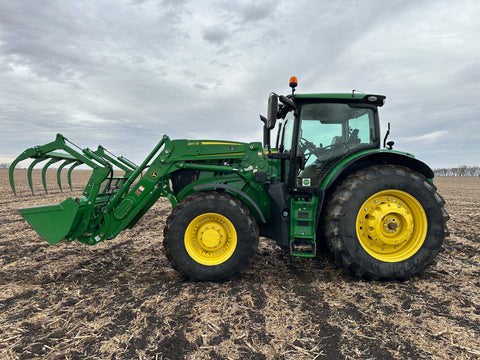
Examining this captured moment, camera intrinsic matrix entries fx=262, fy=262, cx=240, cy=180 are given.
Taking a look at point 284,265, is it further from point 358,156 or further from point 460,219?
point 460,219

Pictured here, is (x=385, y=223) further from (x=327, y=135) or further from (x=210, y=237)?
(x=210, y=237)

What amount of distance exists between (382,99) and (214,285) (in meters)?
3.30

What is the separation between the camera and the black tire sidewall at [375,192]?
317 centimetres

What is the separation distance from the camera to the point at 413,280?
10.8ft

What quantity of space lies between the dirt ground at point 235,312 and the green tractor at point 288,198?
1.21ft

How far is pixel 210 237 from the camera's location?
10.6 feet

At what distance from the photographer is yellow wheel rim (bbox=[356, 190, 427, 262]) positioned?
128 inches

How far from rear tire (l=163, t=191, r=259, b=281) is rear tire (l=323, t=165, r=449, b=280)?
3.48ft

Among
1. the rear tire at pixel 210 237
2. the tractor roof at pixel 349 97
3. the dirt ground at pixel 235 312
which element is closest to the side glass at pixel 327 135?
the tractor roof at pixel 349 97

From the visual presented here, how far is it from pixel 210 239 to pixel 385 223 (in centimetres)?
219

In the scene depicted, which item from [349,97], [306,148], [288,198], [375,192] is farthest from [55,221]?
[349,97]

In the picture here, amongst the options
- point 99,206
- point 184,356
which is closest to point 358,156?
point 184,356

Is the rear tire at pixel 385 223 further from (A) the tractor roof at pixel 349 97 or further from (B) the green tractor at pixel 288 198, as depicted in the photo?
(A) the tractor roof at pixel 349 97

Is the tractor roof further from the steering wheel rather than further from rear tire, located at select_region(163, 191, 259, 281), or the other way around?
rear tire, located at select_region(163, 191, 259, 281)
